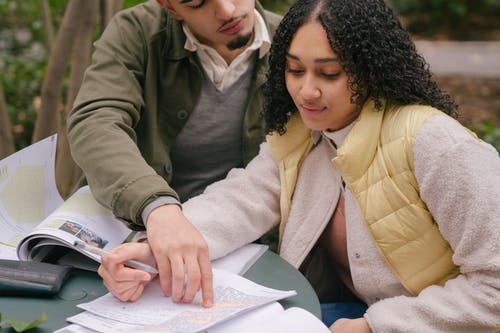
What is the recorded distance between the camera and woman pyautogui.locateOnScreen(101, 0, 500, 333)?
71.7 inches

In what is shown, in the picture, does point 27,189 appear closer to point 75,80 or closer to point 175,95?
point 175,95

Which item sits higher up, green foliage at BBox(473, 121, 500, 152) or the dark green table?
the dark green table

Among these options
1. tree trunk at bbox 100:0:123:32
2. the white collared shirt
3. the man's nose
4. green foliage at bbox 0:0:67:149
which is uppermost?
the man's nose

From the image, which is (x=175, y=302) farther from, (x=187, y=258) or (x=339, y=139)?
(x=339, y=139)

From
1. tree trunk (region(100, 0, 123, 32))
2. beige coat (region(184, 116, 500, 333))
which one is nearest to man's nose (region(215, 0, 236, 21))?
beige coat (region(184, 116, 500, 333))

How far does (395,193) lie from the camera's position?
1926 millimetres

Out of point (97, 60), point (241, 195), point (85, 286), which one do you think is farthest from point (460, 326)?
point (97, 60)

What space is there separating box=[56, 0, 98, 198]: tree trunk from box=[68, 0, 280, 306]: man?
77 cm

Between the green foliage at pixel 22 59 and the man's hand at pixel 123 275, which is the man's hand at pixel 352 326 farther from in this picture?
the green foliage at pixel 22 59

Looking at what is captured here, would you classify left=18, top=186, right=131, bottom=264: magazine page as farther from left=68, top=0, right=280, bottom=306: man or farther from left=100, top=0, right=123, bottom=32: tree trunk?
left=100, top=0, right=123, bottom=32: tree trunk

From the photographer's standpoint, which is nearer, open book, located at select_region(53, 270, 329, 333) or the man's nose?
open book, located at select_region(53, 270, 329, 333)

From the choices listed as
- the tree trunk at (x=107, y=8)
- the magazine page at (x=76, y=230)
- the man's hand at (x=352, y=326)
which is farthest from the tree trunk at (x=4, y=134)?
the man's hand at (x=352, y=326)

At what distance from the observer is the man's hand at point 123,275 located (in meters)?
1.79

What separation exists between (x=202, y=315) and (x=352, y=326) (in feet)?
1.38
